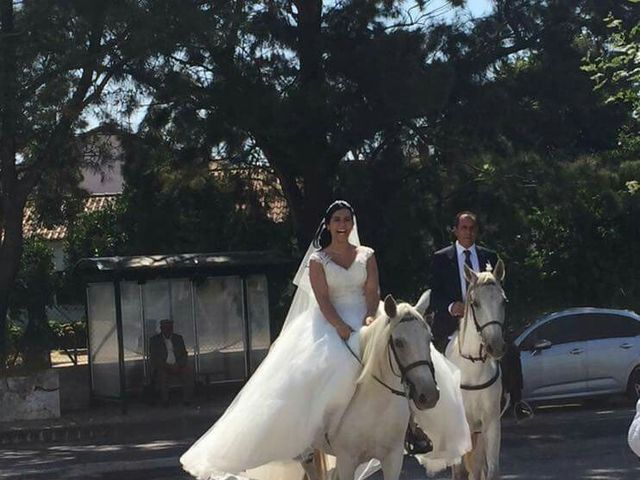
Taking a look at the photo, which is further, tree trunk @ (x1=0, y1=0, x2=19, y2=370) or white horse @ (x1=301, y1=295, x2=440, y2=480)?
tree trunk @ (x1=0, y1=0, x2=19, y2=370)

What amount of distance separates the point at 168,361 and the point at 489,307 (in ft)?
40.9

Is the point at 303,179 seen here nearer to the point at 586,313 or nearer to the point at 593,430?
the point at 586,313

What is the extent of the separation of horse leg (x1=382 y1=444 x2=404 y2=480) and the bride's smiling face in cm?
157

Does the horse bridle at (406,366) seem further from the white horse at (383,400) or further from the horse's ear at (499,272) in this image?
the horse's ear at (499,272)

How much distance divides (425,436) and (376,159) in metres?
11.5

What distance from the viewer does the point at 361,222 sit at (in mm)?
19172

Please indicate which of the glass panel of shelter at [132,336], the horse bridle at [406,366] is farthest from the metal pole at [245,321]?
the horse bridle at [406,366]

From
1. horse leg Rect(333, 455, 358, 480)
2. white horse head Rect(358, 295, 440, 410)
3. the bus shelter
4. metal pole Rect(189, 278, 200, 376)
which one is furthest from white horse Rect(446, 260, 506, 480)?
metal pole Rect(189, 278, 200, 376)

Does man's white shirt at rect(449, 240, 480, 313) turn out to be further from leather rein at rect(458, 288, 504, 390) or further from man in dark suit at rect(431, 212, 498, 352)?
leather rein at rect(458, 288, 504, 390)

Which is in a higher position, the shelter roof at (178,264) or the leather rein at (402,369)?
the shelter roof at (178,264)

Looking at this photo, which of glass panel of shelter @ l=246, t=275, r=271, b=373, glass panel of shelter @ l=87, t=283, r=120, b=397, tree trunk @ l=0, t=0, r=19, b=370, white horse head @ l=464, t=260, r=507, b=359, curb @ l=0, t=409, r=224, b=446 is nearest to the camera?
white horse head @ l=464, t=260, r=507, b=359

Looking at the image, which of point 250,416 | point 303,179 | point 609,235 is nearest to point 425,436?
point 250,416

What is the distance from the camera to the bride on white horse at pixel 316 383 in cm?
742

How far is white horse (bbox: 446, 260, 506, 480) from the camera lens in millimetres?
8211
